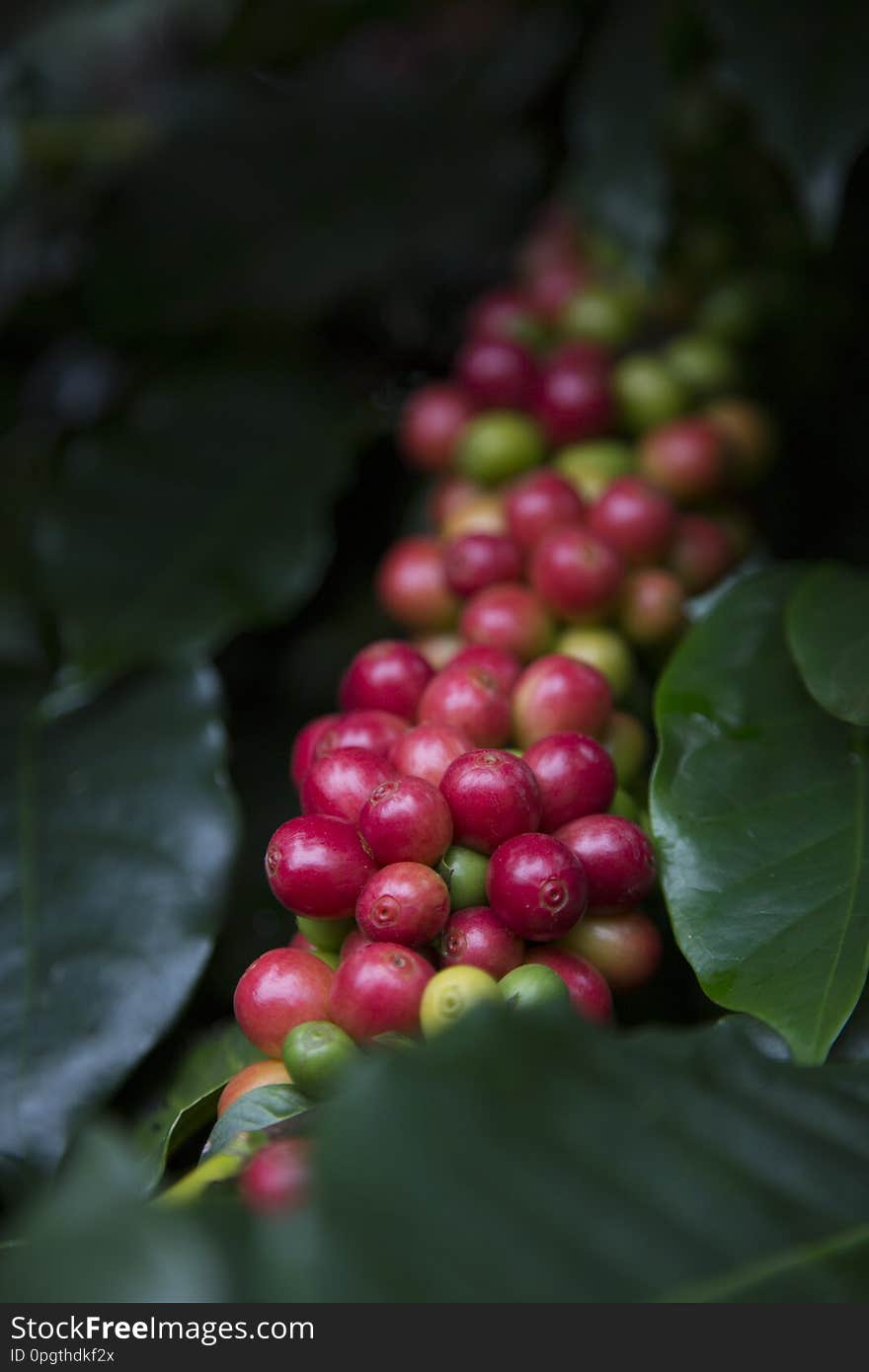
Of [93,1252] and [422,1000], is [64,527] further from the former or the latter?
[93,1252]

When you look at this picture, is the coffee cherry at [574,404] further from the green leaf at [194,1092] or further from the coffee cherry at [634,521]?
the green leaf at [194,1092]

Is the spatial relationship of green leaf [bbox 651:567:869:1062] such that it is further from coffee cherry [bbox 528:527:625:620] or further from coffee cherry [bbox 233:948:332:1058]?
coffee cherry [bbox 233:948:332:1058]

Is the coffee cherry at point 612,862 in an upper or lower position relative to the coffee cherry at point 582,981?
upper

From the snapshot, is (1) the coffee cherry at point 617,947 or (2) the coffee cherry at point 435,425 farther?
(2) the coffee cherry at point 435,425

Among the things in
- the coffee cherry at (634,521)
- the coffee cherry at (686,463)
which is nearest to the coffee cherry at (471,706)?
the coffee cherry at (634,521)

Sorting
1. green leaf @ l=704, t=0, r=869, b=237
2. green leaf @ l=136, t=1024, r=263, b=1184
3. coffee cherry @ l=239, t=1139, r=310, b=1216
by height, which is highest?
green leaf @ l=704, t=0, r=869, b=237

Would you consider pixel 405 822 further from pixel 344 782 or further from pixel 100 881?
pixel 100 881

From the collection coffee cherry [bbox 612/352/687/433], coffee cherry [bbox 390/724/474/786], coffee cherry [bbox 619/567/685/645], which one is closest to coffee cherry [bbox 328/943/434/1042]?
coffee cherry [bbox 390/724/474/786]
